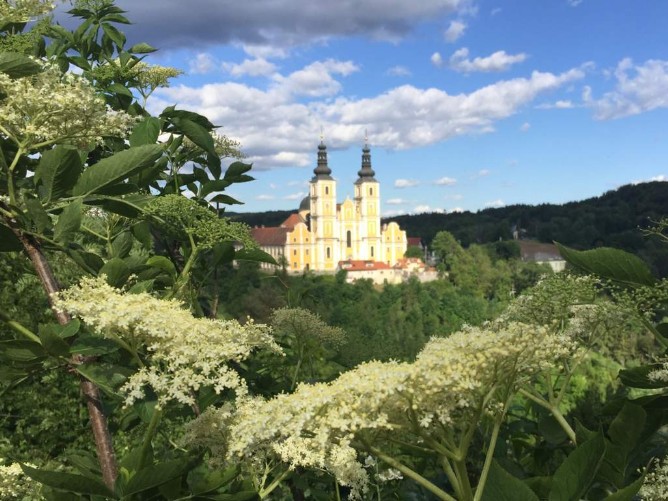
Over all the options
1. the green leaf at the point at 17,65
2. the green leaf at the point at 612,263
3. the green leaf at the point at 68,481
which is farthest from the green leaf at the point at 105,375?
the green leaf at the point at 612,263

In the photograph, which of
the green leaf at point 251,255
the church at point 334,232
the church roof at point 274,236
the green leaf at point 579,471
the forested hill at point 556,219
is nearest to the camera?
the green leaf at point 579,471

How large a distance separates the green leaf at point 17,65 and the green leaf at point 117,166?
41 centimetres

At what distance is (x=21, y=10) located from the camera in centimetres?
249

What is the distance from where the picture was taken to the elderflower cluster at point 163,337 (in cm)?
178

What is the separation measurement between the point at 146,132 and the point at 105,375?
4.46 ft

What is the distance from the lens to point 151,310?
1884 millimetres

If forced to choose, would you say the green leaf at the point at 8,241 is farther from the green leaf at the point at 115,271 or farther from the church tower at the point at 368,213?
the church tower at the point at 368,213

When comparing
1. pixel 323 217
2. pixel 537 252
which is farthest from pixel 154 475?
pixel 537 252

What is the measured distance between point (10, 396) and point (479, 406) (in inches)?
286

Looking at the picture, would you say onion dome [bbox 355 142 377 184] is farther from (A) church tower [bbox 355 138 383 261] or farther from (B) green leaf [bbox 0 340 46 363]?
(B) green leaf [bbox 0 340 46 363]

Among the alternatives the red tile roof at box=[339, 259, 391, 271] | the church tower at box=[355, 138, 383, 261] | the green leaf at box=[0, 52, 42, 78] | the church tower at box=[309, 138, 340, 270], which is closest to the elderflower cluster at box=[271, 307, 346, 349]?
the green leaf at box=[0, 52, 42, 78]

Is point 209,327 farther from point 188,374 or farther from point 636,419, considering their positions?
point 636,419

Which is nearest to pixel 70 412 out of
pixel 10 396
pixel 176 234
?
pixel 10 396

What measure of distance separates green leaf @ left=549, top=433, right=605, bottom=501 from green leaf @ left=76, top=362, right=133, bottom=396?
1339mm
